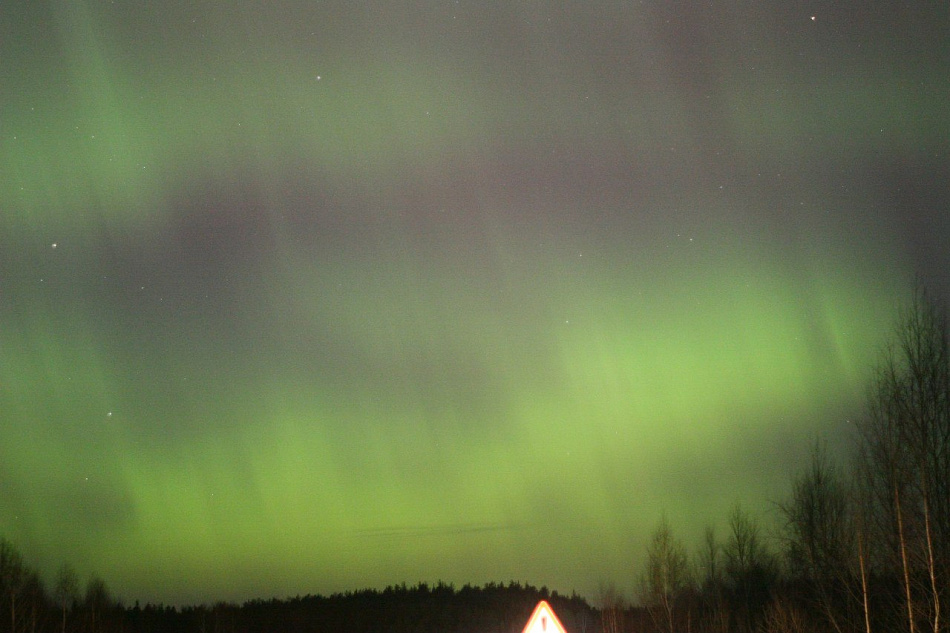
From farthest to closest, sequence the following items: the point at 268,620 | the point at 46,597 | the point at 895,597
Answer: the point at 268,620 → the point at 46,597 → the point at 895,597

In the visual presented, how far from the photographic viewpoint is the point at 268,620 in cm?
14825

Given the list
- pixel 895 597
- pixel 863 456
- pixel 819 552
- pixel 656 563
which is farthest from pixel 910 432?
pixel 656 563

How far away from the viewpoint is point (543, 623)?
35.4ft

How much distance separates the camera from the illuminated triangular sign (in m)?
10.7

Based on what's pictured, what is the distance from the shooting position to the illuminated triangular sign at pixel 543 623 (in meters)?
10.7

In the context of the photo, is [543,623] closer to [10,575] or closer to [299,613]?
[10,575]

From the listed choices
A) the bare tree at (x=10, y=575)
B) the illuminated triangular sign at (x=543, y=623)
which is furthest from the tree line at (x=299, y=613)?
the illuminated triangular sign at (x=543, y=623)

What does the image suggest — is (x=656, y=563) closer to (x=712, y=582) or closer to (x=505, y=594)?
(x=712, y=582)

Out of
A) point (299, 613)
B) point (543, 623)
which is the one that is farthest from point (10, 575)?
point (299, 613)

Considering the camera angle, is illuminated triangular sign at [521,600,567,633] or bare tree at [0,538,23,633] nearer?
illuminated triangular sign at [521,600,567,633]

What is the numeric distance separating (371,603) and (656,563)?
134 m

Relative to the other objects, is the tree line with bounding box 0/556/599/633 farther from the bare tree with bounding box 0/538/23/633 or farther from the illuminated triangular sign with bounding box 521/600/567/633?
the illuminated triangular sign with bounding box 521/600/567/633

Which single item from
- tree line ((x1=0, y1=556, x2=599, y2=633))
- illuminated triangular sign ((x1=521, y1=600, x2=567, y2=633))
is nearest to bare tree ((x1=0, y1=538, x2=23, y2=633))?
tree line ((x1=0, y1=556, x2=599, y2=633))

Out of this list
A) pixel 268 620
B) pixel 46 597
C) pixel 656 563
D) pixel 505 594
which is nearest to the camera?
pixel 656 563
